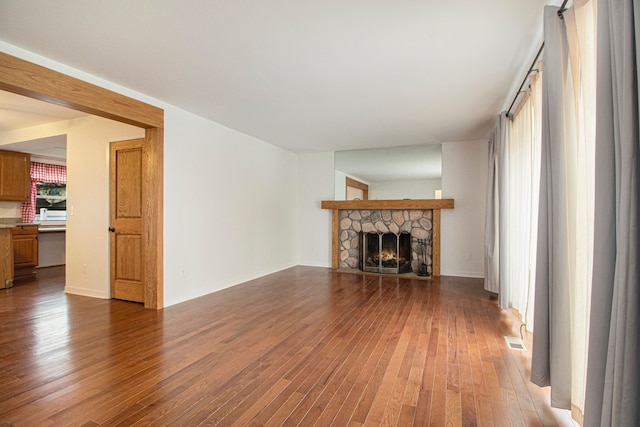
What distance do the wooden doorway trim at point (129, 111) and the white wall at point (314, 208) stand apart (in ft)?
12.3

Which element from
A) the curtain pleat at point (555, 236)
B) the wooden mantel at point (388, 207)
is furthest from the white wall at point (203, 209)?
the curtain pleat at point (555, 236)

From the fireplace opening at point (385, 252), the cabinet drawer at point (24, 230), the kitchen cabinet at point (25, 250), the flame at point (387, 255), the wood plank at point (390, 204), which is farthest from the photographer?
the flame at point (387, 255)

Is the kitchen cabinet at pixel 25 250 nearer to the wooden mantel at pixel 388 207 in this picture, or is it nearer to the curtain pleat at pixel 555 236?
the wooden mantel at pixel 388 207

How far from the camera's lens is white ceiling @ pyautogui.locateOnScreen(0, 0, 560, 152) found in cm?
222

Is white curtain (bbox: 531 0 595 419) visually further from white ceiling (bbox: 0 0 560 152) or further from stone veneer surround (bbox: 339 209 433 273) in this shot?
stone veneer surround (bbox: 339 209 433 273)

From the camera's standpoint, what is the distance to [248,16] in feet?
7.46

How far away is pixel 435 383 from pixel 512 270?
2240 millimetres

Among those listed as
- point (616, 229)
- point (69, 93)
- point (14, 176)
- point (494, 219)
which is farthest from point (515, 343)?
point (14, 176)

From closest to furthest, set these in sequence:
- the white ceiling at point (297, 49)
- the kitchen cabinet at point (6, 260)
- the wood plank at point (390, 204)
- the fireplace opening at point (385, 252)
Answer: the white ceiling at point (297, 49), the kitchen cabinet at point (6, 260), the wood plank at point (390, 204), the fireplace opening at point (385, 252)

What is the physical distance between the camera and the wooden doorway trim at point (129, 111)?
108 inches

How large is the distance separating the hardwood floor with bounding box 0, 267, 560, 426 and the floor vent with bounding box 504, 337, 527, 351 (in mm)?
81

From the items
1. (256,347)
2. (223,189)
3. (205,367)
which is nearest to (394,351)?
(256,347)

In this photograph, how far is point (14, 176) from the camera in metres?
6.41

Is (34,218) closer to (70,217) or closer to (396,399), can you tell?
(70,217)
